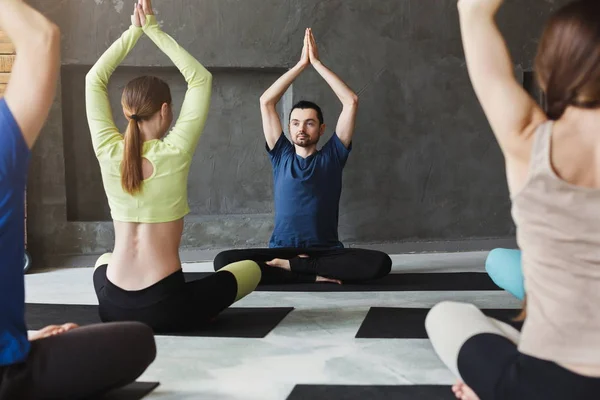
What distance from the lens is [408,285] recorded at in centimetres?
402

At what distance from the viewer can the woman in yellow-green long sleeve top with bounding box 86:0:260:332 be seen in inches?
102

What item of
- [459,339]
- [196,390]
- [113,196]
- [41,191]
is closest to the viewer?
[459,339]

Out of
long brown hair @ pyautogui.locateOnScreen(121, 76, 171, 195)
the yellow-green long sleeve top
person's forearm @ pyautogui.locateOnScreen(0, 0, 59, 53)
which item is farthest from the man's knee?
person's forearm @ pyautogui.locateOnScreen(0, 0, 59, 53)

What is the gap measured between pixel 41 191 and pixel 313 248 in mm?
2162

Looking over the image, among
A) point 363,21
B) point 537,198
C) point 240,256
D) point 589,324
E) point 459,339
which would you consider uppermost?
point 363,21

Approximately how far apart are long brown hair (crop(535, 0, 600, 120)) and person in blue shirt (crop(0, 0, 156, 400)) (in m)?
1.04

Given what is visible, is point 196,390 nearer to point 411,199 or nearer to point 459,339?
point 459,339

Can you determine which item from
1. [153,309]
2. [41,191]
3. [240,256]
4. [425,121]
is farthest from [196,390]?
[425,121]

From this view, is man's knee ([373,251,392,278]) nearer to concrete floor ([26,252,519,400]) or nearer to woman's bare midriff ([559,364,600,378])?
concrete floor ([26,252,519,400])

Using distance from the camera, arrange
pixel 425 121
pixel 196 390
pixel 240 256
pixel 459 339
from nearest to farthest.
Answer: pixel 459 339 < pixel 196 390 < pixel 240 256 < pixel 425 121

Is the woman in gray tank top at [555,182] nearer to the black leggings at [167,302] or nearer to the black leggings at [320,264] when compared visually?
the black leggings at [167,302]

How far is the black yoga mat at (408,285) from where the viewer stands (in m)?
3.90

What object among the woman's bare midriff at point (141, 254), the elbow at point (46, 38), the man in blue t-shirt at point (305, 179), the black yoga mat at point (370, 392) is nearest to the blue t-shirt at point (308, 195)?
the man in blue t-shirt at point (305, 179)

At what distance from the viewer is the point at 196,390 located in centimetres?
210
